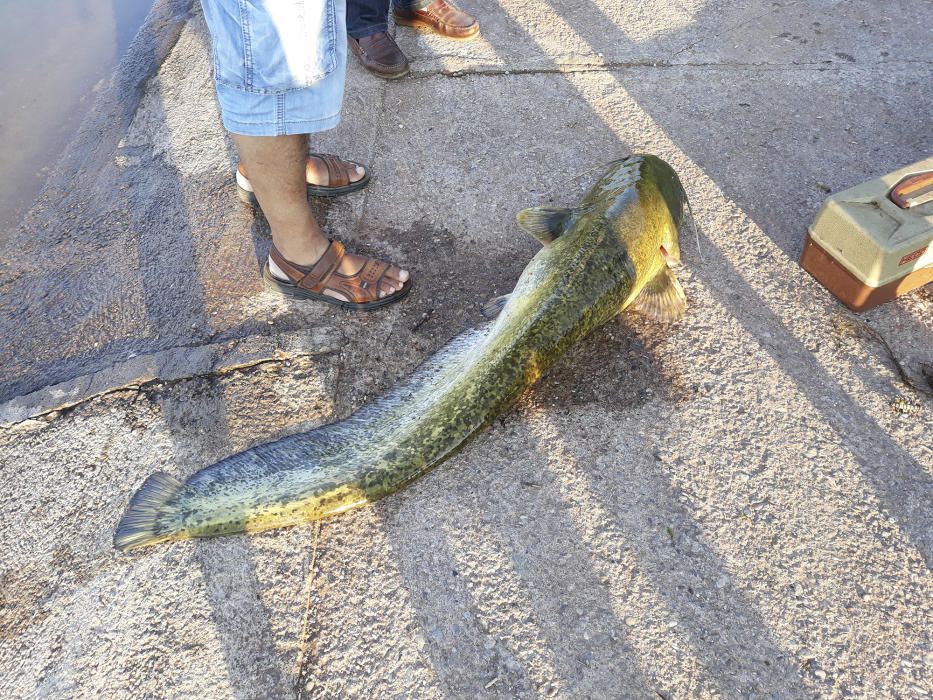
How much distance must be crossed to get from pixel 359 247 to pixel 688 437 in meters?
1.78

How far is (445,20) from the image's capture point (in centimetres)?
439

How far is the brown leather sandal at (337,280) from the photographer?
9.27 feet

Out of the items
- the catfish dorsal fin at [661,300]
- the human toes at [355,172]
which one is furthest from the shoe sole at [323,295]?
the catfish dorsal fin at [661,300]

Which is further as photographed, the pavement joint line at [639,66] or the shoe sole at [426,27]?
the shoe sole at [426,27]

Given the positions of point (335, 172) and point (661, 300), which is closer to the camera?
point (661, 300)

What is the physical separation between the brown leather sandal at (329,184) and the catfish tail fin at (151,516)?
5.59 ft

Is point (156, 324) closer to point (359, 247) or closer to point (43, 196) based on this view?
point (359, 247)

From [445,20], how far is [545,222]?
7.45 ft

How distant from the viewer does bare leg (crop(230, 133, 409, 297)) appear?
2.41m

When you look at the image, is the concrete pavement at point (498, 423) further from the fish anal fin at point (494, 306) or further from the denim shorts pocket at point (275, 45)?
the denim shorts pocket at point (275, 45)

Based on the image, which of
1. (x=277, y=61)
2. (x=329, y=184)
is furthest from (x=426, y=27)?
(x=277, y=61)

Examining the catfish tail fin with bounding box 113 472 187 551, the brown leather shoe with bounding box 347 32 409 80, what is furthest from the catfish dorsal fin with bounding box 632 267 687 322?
the brown leather shoe with bounding box 347 32 409 80

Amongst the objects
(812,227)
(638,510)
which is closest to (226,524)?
(638,510)

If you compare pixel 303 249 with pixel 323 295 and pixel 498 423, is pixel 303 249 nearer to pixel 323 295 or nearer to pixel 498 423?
pixel 323 295
